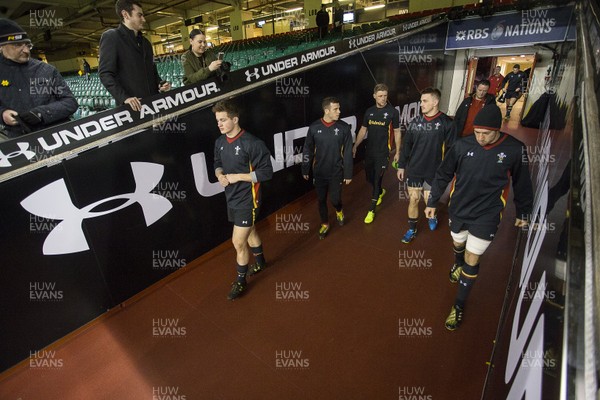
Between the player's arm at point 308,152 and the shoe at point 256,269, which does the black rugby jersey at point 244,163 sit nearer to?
the shoe at point 256,269

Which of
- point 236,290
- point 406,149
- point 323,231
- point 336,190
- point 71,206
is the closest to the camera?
point 71,206

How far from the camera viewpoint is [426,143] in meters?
3.85

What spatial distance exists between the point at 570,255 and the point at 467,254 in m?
1.94

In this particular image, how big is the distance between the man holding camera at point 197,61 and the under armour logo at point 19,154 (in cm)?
197

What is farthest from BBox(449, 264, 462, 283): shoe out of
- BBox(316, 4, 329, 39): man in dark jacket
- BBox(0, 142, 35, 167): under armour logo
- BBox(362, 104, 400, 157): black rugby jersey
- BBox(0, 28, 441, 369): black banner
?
BBox(316, 4, 329, 39): man in dark jacket

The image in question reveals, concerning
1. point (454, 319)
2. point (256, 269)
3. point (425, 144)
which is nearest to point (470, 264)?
point (454, 319)

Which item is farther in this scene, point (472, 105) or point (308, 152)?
point (472, 105)

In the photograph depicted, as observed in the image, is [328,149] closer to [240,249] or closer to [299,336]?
[240,249]

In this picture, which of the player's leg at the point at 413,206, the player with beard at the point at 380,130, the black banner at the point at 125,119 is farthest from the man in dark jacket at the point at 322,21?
the player's leg at the point at 413,206

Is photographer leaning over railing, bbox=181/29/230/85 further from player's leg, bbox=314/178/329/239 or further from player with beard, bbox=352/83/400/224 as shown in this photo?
player with beard, bbox=352/83/400/224

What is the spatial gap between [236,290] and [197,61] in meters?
3.06

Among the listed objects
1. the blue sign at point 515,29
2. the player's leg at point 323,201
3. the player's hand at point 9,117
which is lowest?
the player's leg at point 323,201

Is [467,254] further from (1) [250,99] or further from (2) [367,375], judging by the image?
(1) [250,99]

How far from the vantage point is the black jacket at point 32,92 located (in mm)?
2897
